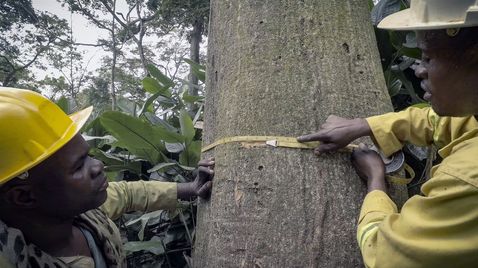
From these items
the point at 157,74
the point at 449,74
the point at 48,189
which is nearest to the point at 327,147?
the point at 449,74

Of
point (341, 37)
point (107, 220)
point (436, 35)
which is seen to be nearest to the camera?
point (436, 35)

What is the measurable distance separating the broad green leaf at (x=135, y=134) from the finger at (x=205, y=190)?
20.9 inches

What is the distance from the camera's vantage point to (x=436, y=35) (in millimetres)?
959

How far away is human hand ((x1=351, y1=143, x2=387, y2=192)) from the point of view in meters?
1.20

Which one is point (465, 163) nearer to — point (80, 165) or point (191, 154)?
point (80, 165)

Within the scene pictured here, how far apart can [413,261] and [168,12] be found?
13947mm

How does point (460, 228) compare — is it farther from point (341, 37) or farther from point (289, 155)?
point (341, 37)

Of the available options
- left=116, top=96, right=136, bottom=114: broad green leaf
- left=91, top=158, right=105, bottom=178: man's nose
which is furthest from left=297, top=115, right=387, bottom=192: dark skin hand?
left=116, top=96, right=136, bottom=114: broad green leaf

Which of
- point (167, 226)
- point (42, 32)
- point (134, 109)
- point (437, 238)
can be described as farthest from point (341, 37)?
point (42, 32)

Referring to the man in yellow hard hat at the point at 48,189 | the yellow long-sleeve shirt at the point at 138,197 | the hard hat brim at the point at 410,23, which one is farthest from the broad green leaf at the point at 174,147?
the hard hat brim at the point at 410,23

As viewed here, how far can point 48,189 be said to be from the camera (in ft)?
4.51

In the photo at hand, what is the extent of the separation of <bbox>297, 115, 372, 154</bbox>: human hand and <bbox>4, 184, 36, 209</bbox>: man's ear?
2.75 feet

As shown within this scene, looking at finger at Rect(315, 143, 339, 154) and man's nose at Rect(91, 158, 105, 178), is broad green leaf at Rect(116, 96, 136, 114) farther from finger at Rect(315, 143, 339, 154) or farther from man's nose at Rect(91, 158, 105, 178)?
finger at Rect(315, 143, 339, 154)

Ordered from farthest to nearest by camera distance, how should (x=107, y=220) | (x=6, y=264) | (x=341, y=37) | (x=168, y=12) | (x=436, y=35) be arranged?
(x=168, y=12) → (x=107, y=220) → (x=341, y=37) → (x=6, y=264) → (x=436, y=35)
